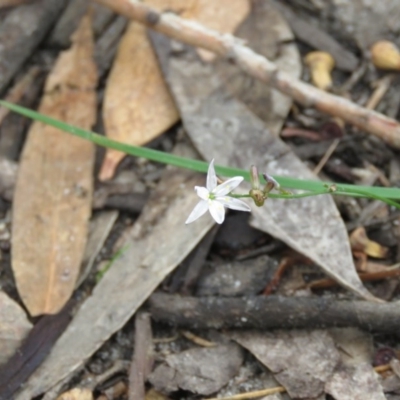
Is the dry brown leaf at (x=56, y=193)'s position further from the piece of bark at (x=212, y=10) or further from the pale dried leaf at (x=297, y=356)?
the pale dried leaf at (x=297, y=356)

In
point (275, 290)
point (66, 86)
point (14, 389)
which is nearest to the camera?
point (14, 389)

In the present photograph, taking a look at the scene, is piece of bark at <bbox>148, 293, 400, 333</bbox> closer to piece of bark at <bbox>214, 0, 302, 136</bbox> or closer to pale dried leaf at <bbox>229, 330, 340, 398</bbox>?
pale dried leaf at <bbox>229, 330, 340, 398</bbox>

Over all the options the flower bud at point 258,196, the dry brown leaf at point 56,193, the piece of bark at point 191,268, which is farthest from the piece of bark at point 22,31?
the flower bud at point 258,196

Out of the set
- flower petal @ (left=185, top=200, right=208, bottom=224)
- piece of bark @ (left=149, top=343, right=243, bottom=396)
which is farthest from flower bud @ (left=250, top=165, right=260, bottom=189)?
piece of bark @ (left=149, top=343, right=243, bottom=396)

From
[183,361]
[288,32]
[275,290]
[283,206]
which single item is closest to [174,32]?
[288,32]

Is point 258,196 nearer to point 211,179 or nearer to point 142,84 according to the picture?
point 211,179

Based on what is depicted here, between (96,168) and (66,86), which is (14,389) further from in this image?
(66,86)
